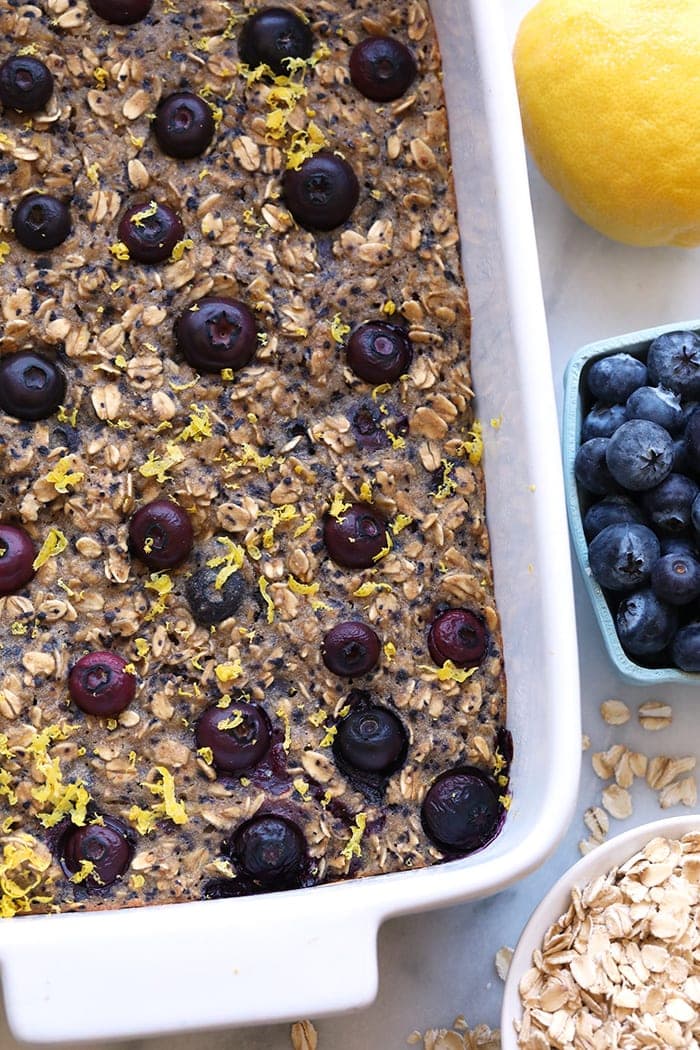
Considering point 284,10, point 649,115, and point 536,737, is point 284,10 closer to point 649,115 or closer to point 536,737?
point 649,115

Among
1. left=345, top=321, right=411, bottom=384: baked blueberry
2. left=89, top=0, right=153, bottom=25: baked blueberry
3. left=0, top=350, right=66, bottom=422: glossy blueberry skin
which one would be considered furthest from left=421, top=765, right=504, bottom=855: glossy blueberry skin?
left=89, top=0, right=153, bottom=25: baked blueberry

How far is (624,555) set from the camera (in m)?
1.65

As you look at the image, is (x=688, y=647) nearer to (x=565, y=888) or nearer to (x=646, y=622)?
(x=646, y=622)

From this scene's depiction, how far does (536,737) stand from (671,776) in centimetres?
41

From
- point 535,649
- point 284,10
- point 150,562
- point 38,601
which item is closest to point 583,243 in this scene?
point 284,10

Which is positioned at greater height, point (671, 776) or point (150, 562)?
point (150, 562)

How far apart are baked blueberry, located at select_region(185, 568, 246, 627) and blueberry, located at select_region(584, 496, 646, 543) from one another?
46 cm

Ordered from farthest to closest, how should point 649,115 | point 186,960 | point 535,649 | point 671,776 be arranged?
point 671,776, point 649,115, point 535,649, point 186,960

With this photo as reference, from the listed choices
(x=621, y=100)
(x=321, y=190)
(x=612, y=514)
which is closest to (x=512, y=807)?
(x=612, y=514)

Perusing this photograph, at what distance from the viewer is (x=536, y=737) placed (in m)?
1.54

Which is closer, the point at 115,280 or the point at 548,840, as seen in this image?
the point at 548,840

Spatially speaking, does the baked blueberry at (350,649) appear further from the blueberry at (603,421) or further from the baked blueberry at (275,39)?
the baked blueberry at (275,39)

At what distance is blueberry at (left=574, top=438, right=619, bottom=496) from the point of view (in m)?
1.69

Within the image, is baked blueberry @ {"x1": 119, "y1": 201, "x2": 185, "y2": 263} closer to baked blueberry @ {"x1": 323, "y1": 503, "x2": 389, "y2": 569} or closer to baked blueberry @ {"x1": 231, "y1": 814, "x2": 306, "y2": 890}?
baked blueberry @ {"x1": 323, "y1": 503, "x2": 389, "y2": 569}
